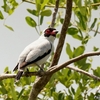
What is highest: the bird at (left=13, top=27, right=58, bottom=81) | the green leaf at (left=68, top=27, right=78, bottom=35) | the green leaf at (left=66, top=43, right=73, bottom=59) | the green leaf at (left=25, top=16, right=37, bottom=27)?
the green leaf at (left=25, top=16, right=37, bottom=27)

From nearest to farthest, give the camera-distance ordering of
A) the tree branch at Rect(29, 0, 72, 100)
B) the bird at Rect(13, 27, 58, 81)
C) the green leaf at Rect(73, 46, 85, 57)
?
A: the tree branch at Rect(29, 0, 72, 100) < the green leaf at Rect(73, 46, 85, 57) < the bird at Rect(13, 27, 58, 81)

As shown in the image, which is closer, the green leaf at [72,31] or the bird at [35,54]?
the green leaf at [72,31]

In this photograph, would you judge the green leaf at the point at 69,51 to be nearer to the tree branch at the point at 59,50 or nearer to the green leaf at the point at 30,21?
the tree branch at the point at 59,50

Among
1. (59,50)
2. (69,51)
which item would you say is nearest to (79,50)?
(69,51)

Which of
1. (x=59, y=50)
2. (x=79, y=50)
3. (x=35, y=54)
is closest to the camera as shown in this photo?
(x=59, y=50)

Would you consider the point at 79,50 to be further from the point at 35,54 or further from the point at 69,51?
the point at 35,54

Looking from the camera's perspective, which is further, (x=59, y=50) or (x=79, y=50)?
(x=79, y=50)

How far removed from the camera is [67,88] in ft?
7.57

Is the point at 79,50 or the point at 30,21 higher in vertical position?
the point at 30,21

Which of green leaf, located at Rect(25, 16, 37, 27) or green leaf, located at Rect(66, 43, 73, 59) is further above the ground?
green leaf, located at Rect(25, 16, 37, 27)

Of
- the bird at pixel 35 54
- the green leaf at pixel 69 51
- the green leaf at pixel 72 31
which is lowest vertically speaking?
the bird at pixel 35 54

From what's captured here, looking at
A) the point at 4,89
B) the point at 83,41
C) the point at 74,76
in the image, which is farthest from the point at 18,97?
the point at 83,41

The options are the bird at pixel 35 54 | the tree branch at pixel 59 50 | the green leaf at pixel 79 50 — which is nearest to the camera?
the tree branch at pixel 59 50

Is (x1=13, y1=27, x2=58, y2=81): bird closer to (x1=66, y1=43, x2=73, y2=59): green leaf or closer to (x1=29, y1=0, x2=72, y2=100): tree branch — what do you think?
(x1=29, y1=0, x2=72, y2=100): tree branch
